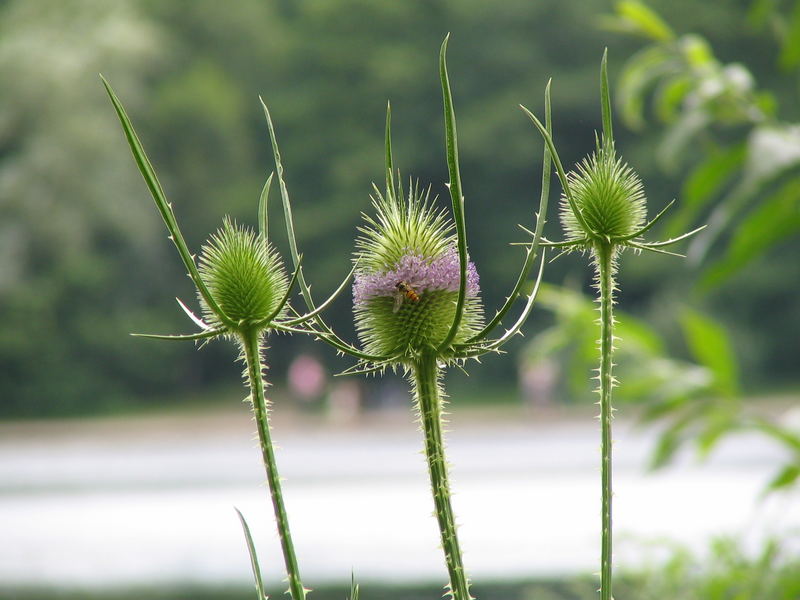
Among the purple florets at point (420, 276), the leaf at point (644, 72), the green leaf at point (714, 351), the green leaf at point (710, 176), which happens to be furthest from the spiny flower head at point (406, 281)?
the leaf at point (644, 72)

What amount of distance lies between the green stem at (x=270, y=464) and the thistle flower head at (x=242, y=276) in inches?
1.1

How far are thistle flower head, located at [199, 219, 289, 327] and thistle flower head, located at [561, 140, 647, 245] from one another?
148 millimetres

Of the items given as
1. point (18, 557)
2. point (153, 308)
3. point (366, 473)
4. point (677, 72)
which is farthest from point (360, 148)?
point (677, 72)

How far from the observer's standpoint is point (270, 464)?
18.5 inches

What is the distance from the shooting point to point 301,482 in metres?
13.0

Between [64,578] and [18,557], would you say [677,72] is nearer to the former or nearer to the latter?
[64,578]

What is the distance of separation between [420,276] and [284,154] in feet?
82.5

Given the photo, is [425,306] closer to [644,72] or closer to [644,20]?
[644,20]

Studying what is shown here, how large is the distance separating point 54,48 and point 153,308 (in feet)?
21.8

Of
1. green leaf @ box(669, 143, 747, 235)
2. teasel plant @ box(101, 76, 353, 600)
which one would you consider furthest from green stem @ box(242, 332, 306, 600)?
green leaf @ box(669, 143, 747, 235)

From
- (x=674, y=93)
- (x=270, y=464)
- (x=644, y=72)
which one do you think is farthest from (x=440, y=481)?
(x=644, y=72)

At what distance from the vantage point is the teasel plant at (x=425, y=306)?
483mm

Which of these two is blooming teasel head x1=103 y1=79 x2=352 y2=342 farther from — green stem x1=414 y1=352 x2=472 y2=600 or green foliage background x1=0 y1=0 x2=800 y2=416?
green foliage background x1=0 y1=0 x2=800 y2=416

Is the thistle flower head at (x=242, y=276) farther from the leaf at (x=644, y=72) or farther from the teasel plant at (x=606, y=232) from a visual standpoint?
the leaf at (x=644, y=72)
